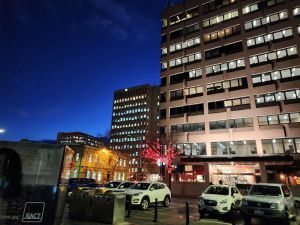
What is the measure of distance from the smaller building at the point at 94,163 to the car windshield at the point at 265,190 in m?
39.1

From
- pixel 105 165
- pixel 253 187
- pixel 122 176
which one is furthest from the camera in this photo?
pixel 122 176

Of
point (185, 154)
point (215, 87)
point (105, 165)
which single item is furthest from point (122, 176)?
point (215, 87)

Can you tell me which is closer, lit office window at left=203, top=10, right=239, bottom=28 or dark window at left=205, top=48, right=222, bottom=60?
dark window at left=205, top=48, right=222, bottom=60

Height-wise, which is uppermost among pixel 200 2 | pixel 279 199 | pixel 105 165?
pixel 200 2

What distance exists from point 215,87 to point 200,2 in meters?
19.4

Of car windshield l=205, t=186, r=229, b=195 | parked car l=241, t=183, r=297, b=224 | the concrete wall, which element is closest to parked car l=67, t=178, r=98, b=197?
the concrete wall

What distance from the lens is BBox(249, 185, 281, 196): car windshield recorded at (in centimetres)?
1146

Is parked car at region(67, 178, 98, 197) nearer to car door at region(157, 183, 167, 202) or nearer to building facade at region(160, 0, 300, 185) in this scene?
car door at region(157, 183, 167, 202)

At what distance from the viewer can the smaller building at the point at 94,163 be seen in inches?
1980

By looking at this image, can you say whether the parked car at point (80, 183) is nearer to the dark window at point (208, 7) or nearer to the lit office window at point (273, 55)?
the lit office window at point (273, 55)

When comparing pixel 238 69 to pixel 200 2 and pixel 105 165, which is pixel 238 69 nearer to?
pixel 200 2

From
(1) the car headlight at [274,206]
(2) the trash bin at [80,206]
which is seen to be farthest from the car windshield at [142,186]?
(1) the car headlight at [274,206]

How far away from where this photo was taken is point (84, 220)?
9820mm
